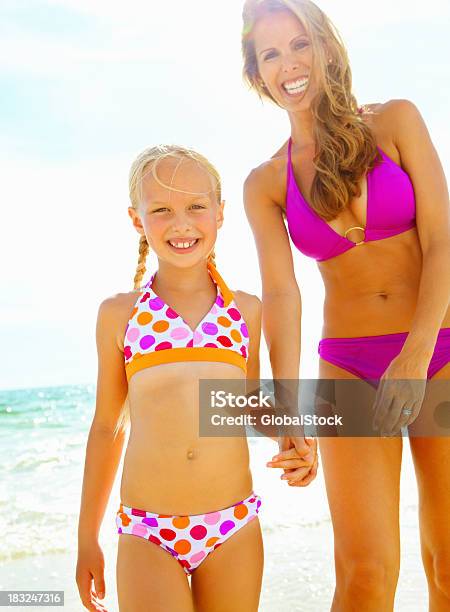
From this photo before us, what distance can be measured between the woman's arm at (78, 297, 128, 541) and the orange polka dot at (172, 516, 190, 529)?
33cm

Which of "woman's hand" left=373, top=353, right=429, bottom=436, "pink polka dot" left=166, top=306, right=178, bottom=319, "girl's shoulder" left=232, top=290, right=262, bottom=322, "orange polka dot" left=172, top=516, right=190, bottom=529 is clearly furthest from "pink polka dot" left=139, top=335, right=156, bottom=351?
"woman's hand" left=373, top=353, right=429, bottom=436

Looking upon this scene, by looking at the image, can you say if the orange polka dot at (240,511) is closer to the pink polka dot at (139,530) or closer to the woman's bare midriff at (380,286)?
the pink polka dot at (139,530)

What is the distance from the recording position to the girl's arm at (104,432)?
9.02 ft

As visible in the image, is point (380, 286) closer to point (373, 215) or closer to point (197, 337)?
point (373, 215)

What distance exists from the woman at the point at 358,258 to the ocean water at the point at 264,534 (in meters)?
2.19

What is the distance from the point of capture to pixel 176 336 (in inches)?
109

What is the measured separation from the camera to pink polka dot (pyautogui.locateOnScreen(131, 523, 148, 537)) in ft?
8.36

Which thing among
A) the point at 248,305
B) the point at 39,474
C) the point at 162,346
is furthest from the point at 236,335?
the point at 39,474

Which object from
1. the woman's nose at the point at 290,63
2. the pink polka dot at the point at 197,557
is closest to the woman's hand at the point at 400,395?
the pink polka dot at the point at 197,557

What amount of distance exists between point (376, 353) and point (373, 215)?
51 centimetres

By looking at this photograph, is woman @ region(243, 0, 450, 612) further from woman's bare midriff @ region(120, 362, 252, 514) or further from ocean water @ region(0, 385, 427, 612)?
ocean water @ region(0, 385, 427, 612)

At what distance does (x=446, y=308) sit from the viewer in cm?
274

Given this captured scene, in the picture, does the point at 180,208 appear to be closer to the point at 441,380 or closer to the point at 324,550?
the point at 441,380

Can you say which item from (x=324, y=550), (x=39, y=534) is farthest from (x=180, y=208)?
(x=39, y=534)
